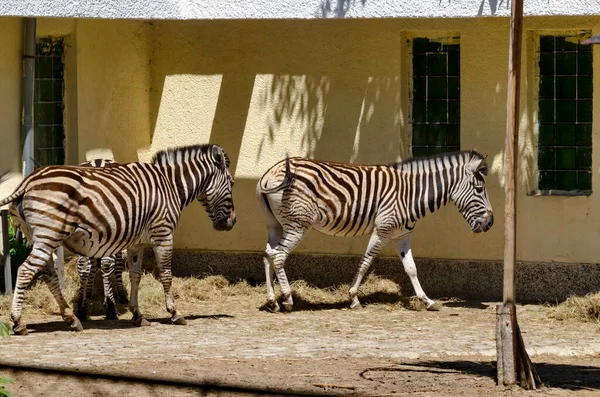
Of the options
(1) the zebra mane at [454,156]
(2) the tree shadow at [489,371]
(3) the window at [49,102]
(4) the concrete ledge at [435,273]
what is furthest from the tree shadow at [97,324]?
(2) the tree shadow at [489,371]

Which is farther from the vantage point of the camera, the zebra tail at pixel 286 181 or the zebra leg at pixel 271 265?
the zebra leg at pixel 271 265

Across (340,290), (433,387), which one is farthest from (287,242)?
(433,387)

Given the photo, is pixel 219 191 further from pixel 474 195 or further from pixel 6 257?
pixel 474 195

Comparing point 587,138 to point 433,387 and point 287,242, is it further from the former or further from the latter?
point 433,387

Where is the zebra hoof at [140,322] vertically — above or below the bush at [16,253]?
below

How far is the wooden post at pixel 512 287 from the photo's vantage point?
30.8ft

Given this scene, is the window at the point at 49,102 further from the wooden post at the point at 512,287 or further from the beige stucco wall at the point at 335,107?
the wooden post at the point at 512,287

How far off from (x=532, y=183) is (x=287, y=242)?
9.09 feet

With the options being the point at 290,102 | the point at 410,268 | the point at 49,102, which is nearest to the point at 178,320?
the point at 410,268

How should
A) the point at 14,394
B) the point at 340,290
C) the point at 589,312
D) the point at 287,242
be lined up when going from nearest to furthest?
the point at 14,394, the point at 589,312, the point at 287,242, the point at 340,290

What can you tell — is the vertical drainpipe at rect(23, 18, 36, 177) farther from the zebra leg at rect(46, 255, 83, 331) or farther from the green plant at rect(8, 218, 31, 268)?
the zebra leg at rect(46, 255, 83, 331)

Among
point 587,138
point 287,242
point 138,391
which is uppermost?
point 587,138

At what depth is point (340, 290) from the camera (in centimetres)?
1490

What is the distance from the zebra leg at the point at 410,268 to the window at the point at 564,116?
5.36 feet
